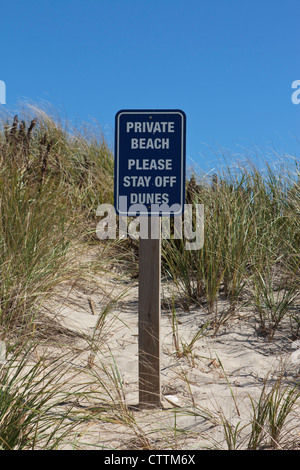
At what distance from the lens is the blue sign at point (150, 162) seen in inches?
113

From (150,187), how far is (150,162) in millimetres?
143

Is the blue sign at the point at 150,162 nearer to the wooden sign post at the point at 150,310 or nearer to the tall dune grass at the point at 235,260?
the wooden sign post at the point at 150,310

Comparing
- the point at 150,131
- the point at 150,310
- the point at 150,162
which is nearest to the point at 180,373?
the point at 150,310

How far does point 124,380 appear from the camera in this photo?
3227mm

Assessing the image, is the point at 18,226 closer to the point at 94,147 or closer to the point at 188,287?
the point at 188,287

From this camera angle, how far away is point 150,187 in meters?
2.87

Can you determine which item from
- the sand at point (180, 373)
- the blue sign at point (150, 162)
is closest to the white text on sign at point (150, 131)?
the blue sign at point (150, 162)

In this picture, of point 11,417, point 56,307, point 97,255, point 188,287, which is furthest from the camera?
point 97,255

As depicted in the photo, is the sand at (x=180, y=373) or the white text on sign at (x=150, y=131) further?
the white text on sign at (x=150, y=131)

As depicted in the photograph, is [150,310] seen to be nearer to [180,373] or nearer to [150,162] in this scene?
[180,373]

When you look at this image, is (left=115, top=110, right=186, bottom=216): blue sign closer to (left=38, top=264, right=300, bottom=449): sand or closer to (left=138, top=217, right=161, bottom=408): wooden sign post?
(left=138, top=217, right=161, bottom=408): wooden sign post
